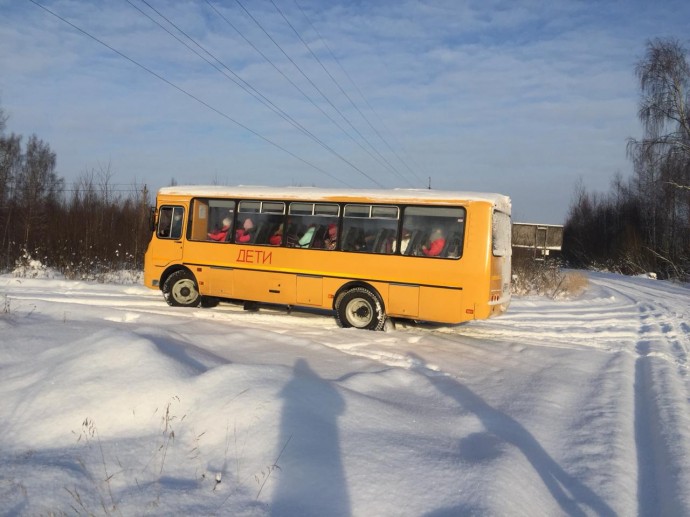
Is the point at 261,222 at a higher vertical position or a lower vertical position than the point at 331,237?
higher

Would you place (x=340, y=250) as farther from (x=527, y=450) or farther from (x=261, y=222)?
(x=527, y=450)

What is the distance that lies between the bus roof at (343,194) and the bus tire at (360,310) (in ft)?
5.99

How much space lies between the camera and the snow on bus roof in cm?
1100

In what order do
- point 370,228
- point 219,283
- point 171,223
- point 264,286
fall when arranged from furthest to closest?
point 171,223 → point 219,283 → point 264,286 → point 370,228

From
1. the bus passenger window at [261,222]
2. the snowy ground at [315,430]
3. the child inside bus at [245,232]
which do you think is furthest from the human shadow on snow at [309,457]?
the child inside bus at [245,232]

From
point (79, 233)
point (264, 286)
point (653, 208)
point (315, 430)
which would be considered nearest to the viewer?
point (315, 430)

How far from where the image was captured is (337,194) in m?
12.0

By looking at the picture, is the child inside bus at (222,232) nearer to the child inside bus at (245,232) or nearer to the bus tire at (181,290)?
the child inside bus at (245,232)

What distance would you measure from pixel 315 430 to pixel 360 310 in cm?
685

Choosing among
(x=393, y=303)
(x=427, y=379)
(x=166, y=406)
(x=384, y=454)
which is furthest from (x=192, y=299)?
(x=384, y=454)

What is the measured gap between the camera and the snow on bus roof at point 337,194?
11000 millimetres

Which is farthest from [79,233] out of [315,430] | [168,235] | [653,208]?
[653,208]

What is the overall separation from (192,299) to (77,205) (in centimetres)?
1779

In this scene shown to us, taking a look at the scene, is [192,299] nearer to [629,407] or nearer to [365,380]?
[365,380]
